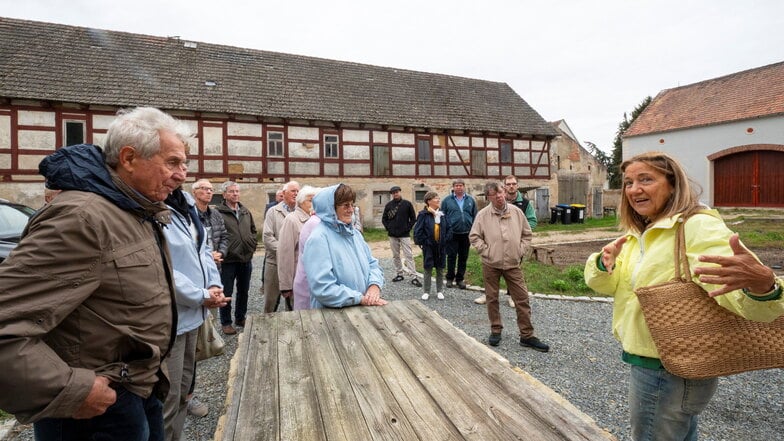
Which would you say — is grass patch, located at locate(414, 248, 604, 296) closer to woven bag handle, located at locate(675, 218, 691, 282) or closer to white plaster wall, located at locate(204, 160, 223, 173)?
woven bag handle, located at locate(675, 218, 691, 282)

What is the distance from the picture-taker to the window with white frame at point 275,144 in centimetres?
1783

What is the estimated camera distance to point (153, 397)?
1.69m

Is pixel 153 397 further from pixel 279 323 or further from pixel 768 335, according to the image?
pixel 768 335

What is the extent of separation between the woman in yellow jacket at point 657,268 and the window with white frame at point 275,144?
56.4ft

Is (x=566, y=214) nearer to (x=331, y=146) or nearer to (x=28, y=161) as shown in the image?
(x=331, y=146)

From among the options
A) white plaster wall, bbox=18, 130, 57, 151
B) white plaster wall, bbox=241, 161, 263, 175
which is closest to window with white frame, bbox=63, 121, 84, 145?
white plaster wall, bbox=18, 130, 57, 151

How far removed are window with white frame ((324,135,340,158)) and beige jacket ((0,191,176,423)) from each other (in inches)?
694

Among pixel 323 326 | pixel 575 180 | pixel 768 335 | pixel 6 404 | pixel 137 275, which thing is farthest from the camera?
pixel 575 180

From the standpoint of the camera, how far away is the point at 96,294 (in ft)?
4.37

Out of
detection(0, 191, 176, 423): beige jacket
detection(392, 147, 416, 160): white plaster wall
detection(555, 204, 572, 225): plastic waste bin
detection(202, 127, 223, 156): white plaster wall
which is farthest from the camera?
detection(555, 204, 572, 225): plastic waste bin

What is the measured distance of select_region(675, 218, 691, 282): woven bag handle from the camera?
1703 millimetres

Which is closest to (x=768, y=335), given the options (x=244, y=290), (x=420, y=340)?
(x=420, y=340)

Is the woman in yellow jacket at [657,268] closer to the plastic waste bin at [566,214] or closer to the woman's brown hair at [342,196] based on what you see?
the woman's brown hair at [342,196]

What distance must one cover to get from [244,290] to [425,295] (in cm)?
289
